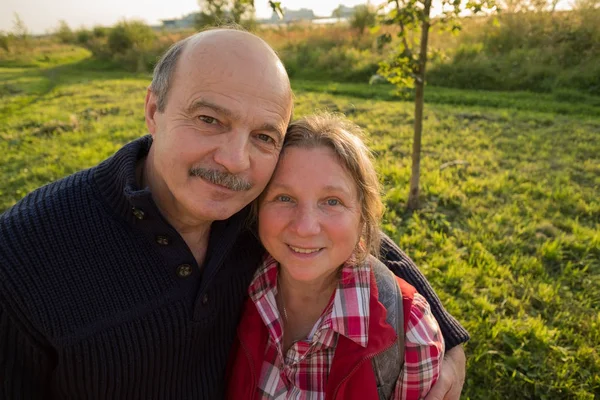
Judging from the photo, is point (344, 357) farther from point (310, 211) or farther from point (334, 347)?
point (310, 211)

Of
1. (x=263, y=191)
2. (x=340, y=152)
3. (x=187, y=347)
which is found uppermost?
(x=340, y=152)

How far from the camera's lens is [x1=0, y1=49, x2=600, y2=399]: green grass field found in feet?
9.29

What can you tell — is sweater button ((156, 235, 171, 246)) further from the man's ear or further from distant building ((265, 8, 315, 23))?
distant building ((265, 8, 315, 23))

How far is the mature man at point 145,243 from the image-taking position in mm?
1406

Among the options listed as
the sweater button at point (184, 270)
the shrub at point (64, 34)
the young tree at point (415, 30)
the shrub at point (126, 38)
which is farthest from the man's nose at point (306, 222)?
the shrub at point (64, 34)

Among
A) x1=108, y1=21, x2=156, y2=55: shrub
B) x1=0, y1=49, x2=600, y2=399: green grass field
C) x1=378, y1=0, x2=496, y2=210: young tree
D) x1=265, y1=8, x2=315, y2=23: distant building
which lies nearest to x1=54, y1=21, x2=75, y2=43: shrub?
x1=108, y1=21, x2=156, y2=55: shrub

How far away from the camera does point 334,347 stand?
1674mm

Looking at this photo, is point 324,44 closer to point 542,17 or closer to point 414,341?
point 542,17

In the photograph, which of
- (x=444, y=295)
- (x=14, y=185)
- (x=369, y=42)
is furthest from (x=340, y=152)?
(x=369, y=42)

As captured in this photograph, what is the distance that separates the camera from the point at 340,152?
1.71 metres

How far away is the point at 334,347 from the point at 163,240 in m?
0.83

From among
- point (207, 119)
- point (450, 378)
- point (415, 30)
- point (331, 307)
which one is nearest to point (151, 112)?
point (207, 119)

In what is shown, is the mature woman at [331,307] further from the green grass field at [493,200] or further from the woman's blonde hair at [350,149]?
the green grass field at [493,200]

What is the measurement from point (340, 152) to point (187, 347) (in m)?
1.03
